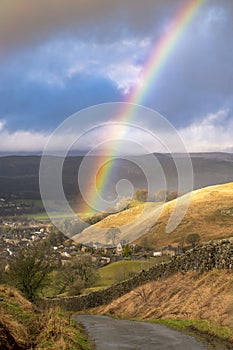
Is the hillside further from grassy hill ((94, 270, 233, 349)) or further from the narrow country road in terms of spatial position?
the narrow country road

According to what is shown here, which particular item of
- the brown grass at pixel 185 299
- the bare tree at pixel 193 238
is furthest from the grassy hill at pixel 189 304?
the bare tree at pixel 193 238

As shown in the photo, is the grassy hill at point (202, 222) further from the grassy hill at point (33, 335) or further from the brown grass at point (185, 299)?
the grassy hill at point (33, 335)

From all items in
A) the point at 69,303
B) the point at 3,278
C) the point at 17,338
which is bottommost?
the point at 69,303

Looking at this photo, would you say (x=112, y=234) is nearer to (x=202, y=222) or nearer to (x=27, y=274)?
(x=202, y=222)

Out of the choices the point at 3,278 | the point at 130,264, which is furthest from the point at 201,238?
the point at 3,278

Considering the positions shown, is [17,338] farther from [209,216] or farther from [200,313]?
[209,216]

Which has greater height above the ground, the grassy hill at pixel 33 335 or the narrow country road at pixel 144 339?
the grassy hill at pixel 33 335
